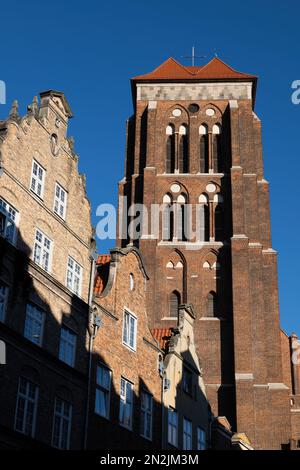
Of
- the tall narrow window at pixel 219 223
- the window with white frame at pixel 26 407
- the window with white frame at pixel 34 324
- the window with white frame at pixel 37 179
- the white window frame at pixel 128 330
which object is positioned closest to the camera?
the window with white frame at pixel 26 407

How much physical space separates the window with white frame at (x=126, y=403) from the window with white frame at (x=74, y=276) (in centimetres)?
343

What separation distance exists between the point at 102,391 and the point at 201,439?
8.05 m

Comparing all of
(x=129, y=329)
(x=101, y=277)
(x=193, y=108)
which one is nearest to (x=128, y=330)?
(x=129, y=329)

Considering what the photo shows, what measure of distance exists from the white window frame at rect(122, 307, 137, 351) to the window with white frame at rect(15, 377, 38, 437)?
5644 mm

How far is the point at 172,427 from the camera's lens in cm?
2823

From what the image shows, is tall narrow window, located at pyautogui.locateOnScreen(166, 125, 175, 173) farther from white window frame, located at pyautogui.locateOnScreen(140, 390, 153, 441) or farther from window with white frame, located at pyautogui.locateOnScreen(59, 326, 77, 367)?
window with white frame, located at pyautogui.locateOnScreen(59, 326, 77, 367)

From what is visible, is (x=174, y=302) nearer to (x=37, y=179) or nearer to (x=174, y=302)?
(x=174, y=302)

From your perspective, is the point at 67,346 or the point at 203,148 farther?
the point at 203,148

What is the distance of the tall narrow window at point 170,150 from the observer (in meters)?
54.1

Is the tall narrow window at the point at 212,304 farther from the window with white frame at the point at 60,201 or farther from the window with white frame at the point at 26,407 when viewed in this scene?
the window with white frame at the point at 26,407

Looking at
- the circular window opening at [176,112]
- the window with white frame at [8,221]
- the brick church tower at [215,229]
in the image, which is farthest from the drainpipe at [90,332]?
the circular window opening at [176,112]

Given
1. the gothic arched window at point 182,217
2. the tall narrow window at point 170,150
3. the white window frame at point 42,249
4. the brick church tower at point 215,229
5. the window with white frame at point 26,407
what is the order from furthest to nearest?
the tall narrow window at point 170,150, the gothic arched window at point 182,217, the brick church tower at point 215,229, the white window frame at point 42,249, the window with white frame at point 26,407

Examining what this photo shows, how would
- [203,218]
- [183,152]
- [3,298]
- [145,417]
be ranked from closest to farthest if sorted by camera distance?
[3,298] → [145,417] → [203,218] → [183,152]

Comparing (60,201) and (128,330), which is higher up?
(60,201)
